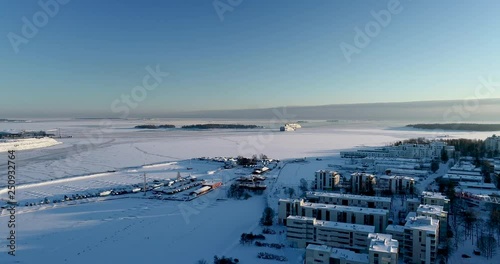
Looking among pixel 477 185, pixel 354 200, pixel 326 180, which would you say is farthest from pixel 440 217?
pixel 477 185

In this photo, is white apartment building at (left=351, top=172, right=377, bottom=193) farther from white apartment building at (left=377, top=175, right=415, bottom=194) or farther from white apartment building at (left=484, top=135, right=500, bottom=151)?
white apartment building at (left=484, top=135, right=500, bottom=151)

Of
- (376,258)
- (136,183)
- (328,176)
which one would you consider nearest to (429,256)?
(376,258)

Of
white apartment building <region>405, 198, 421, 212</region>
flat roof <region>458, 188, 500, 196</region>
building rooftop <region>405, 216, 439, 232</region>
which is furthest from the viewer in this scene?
flat roof <region>458, 188, 500, 196</region>

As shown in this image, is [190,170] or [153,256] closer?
[153,256]

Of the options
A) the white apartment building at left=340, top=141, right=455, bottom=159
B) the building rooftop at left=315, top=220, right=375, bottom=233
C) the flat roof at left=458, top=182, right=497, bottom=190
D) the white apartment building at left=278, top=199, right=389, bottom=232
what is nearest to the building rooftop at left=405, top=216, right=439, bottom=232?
the building rooftop at left=315, top=220, right=375, bottom=233

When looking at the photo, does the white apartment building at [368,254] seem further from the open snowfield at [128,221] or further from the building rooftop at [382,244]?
the open snowfield at [128,221]

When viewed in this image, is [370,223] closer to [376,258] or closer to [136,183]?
[376,258]
